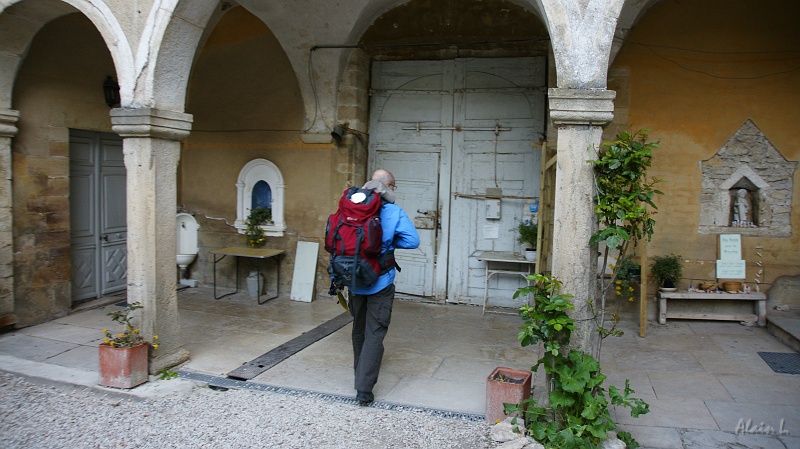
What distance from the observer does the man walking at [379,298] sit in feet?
12.7

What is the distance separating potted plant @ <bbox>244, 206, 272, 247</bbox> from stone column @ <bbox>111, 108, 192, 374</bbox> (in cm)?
279

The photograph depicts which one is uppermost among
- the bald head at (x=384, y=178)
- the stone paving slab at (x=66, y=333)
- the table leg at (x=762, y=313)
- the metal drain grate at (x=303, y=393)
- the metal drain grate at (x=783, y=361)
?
the bald head at (x=384, y=178)

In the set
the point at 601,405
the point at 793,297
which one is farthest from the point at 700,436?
the point at 793,297

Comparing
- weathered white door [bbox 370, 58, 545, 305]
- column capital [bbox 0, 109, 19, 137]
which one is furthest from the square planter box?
column capital [bbox 0, 109, 19, 137]

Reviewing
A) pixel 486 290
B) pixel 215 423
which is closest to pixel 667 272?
pixel 486 290

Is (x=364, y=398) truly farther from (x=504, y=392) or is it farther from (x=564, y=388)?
(x=564, y=388)

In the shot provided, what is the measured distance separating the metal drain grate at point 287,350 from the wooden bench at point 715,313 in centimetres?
327

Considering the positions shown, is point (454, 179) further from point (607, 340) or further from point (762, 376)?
point (762, 376)

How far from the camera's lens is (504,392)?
355 centimetres

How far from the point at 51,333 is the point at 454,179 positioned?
4.58 metres

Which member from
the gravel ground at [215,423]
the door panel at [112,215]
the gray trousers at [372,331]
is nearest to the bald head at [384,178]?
the gray trousers at [372,331]

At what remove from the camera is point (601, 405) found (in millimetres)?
3191

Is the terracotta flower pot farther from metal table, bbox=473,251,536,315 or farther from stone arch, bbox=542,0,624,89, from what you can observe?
metal table, bbox=473,251,536,315

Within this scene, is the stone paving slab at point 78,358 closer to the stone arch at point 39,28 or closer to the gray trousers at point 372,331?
the stone arch at point 39,28
